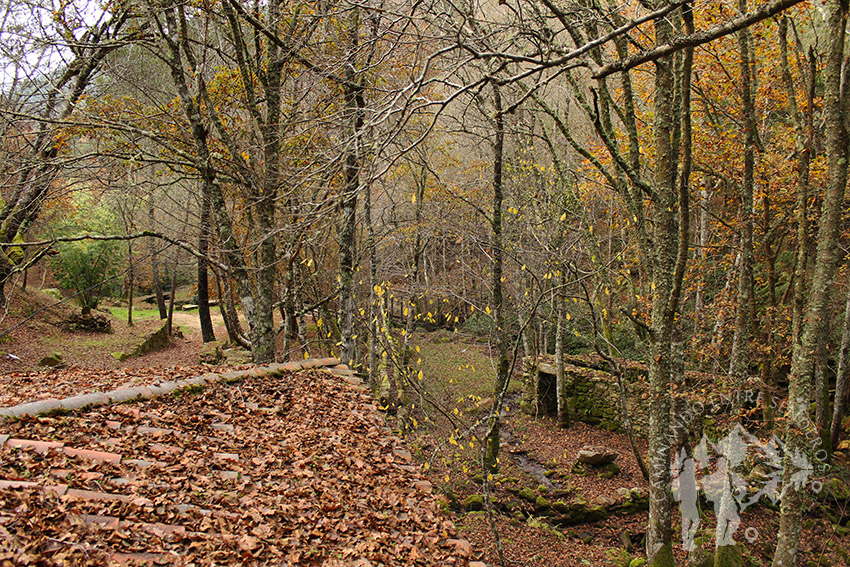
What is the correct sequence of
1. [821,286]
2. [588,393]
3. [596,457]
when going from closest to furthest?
1. [821,286]
2. [596,457]
3. [588,393]

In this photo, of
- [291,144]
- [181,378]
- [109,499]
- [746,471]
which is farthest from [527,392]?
[109,499]

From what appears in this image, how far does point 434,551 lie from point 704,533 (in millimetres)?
6680

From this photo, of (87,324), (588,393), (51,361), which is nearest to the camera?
(51,361)

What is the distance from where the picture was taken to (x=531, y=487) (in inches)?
374

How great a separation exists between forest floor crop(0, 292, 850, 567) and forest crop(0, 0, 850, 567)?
63cm

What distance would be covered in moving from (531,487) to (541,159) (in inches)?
399

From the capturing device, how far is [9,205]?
9.68m

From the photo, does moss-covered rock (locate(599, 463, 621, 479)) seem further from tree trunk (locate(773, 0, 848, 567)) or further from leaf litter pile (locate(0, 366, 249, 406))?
leaf litter pile (locate(0, 366, 249, 406))

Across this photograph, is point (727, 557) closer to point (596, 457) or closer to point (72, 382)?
point (596, 457)

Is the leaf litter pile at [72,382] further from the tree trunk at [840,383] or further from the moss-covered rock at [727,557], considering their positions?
the tree trunk at [840,383]

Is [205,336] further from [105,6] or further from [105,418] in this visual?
[105,418]

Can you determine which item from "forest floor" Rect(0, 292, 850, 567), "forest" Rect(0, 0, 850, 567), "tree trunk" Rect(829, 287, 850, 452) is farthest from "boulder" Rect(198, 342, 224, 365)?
"tree trunk" Rect(829, 287, 850, 452)

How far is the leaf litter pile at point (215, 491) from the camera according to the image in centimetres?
227

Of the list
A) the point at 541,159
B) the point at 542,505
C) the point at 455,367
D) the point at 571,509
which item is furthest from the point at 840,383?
the point at 455,367
